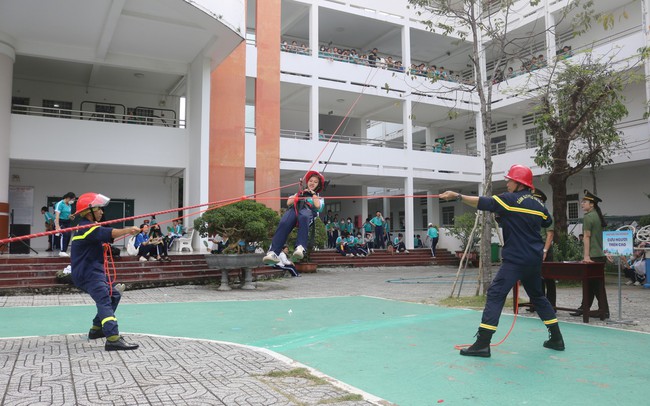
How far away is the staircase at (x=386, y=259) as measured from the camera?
72.0 feet

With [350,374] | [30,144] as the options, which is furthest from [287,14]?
[350,374]

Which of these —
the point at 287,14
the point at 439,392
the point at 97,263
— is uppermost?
the point at 287,14

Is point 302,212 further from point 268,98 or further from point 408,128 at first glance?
point 408,128

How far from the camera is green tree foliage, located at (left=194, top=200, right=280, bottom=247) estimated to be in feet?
42.2

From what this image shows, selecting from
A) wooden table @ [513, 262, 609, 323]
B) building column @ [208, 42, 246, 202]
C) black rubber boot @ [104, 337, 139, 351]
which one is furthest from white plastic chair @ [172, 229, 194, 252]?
wooden table @ [513, 262, 609, 323]

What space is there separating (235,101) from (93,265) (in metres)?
15.4

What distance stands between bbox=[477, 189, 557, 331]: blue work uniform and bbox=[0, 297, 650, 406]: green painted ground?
568 millimetres

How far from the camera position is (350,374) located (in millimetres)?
4668

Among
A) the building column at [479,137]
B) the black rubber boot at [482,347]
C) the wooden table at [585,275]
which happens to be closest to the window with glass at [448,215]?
the building column at [479,137]

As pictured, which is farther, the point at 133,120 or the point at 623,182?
the point at 623,182

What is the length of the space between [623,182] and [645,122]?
3614 millimetres

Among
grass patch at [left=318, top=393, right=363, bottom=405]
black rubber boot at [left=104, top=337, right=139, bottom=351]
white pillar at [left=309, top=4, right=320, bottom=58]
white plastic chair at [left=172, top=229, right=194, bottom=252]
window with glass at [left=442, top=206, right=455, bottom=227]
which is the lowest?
grass patch at [left=318, top=393, right=363, bottom=405]

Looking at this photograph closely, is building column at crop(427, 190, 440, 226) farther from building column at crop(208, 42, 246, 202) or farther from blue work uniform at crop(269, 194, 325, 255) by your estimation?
blue work uniform at crop(269, 194, 325, 255)

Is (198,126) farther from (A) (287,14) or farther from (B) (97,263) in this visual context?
(B) (97,263)
